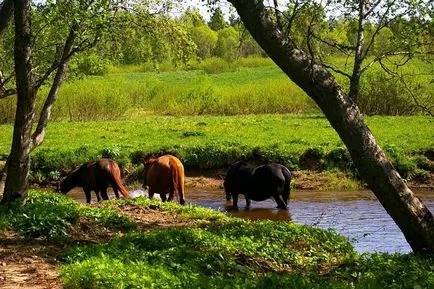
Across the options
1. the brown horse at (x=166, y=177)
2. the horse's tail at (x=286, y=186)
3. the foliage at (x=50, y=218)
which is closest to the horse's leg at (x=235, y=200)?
the horse's tail at (x=286, y=186)

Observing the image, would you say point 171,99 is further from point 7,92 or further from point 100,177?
point 7,92

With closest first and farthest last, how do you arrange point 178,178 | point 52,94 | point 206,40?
point 52,94
point 178,178
point 206,40

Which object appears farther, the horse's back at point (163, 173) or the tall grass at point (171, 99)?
the tall grass at point (171, 99)

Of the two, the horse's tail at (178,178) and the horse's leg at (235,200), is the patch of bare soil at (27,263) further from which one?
the horse's leg at (235,200)

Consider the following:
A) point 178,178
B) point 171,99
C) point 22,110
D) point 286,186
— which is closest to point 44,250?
point 22,110

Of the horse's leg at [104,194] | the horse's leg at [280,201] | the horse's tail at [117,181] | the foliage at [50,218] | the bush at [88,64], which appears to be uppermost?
the bush at [88,64]

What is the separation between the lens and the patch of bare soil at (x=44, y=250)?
24.5ft

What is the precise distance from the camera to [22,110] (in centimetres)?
1105

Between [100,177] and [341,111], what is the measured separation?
33.2 feet

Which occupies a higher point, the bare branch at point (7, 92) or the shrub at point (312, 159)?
the bare branch at point (7, 92)

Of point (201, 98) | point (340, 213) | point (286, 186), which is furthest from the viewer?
point (201, 98)

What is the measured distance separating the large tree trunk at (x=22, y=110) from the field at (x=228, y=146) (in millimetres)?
9946

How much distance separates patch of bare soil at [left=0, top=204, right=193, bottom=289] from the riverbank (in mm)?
12

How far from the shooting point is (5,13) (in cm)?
1220
